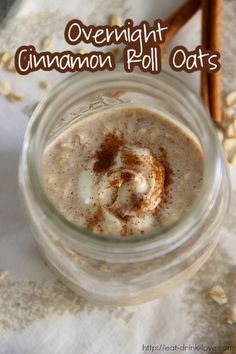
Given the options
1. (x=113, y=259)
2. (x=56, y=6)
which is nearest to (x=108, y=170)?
(x=113, y=259)

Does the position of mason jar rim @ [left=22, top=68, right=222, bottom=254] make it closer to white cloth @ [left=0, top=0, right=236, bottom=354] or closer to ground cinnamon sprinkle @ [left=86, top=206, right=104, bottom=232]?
ground cinnamon sprinkle @ [left=86, top=206, right=104, bottom=232]

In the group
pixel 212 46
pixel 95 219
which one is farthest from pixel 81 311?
pixel 212 46

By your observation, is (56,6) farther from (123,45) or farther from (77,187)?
(77,187)

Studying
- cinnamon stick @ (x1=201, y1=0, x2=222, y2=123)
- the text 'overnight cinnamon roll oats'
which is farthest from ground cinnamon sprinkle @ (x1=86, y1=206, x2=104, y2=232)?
cinnamon stick @ (x1=201, y1=0, x2=222, y2=123)

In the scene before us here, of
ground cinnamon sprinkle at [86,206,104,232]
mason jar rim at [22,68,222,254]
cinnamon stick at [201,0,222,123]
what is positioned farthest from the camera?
cinnamon stick at [201,0,222,123]

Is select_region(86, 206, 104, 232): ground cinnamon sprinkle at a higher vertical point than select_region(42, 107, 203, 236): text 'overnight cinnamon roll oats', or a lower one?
lower

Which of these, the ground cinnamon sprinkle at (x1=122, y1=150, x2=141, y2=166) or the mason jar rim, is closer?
the mason jar rim
